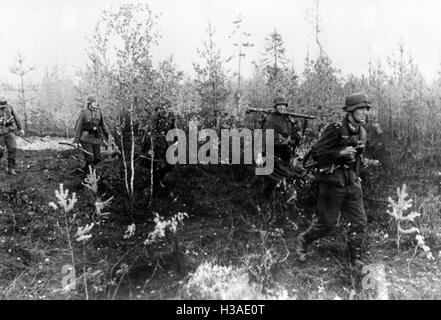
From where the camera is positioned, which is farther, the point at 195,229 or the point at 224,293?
the point at 195,229

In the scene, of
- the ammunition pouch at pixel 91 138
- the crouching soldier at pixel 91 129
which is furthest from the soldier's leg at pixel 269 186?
the ammunition pouch at pixel 91 138

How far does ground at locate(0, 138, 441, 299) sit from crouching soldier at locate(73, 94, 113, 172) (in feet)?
1.99

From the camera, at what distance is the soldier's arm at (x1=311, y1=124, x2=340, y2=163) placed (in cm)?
537

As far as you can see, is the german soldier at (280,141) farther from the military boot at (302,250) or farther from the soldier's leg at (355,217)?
the soldier's leg at (355,217)

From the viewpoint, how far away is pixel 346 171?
213 inches

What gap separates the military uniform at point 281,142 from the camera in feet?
26.3

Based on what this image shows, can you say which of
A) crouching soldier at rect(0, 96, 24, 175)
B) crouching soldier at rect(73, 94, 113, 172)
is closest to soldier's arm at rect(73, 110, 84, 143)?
crouching soldier at rect(73, 94, 113, 172)

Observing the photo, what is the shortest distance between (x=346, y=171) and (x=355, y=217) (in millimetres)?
585

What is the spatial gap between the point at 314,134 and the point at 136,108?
4.16 meters

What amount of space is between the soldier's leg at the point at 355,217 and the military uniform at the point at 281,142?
270cm

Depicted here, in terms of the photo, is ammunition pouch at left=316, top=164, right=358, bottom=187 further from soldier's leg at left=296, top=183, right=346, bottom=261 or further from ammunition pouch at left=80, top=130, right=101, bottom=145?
ammunition pouch at left=80, top=130, right=101, bottom=145
